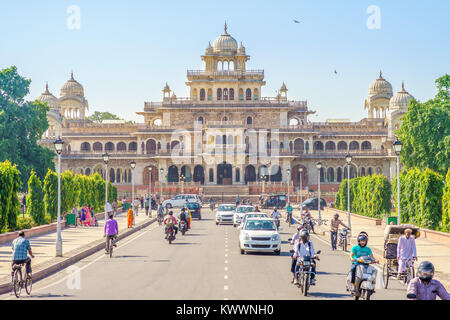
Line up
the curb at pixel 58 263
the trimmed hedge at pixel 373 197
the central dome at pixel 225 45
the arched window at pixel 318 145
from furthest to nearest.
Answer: the arched window at pixel 318 145, the central dome at pixel 225 45, the trimmed hedge at pixel 373 197, the curb at pixel 58 263

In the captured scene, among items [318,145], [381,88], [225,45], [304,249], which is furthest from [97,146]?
[304,249]

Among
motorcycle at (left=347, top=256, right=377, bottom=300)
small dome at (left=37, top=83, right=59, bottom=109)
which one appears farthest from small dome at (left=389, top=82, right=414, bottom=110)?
motorcycle at (left=347, top=256, right=377, bottom=300)

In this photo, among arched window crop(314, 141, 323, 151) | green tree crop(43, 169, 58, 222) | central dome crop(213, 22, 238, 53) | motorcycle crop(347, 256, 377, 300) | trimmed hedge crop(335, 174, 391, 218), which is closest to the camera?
motorcycle crop(347, 256, 377, 300)

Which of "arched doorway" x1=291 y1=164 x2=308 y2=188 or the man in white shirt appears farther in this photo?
"arched doorway" x1=291 y1=164 x2=308 y2=188

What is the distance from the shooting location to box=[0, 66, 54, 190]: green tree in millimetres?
55406

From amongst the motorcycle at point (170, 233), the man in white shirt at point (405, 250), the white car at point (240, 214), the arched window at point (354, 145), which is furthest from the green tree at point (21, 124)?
the arched window at point (354, 145)

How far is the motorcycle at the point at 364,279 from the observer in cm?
1364

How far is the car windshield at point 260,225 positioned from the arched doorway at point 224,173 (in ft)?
207

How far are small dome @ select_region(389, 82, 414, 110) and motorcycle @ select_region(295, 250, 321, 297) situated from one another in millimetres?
81851

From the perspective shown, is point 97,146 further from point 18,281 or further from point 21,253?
point 18,281

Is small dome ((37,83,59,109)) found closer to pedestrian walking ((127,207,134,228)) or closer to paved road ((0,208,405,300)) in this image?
pedestrian walking ((127,207,134,228))

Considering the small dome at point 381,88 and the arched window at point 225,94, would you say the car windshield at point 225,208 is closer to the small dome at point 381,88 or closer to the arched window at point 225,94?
the arched window at point 225,94

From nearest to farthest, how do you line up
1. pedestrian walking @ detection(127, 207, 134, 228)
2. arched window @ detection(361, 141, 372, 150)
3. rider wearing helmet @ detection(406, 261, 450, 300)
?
rider wearing helmet @ detection(406, 261, 450, 300) < pedestrian walking @ detection(127, 207, 134, 228) < arched window @ detection(361, 141, 372, 150)
